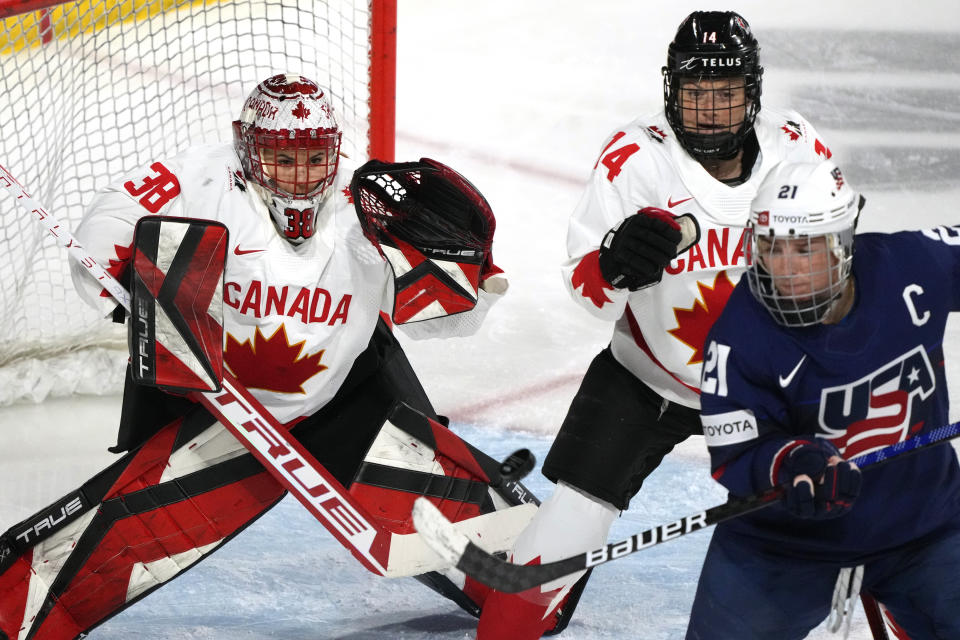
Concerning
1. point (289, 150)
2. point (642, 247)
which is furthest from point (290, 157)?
point (642, 247)

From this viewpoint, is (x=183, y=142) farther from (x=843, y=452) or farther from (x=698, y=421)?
(x=843, y=452)

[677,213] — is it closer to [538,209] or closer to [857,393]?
[857,393]

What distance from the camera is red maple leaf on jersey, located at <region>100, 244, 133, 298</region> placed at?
2.57 meters

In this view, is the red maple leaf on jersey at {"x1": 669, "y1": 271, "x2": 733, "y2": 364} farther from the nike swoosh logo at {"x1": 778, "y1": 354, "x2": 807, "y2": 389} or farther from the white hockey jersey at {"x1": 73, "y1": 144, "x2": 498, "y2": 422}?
the nike swoosh logo at {"x1": 778, "y1": 354, "x2": 807, "y2": 389}

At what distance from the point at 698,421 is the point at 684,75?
645 millimetres

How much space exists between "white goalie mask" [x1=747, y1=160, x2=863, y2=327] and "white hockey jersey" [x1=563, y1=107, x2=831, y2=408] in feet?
1.91

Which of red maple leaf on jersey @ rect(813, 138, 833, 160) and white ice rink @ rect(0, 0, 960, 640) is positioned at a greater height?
red maple leaf on jersey @ rect(813, 138, 833, 160)

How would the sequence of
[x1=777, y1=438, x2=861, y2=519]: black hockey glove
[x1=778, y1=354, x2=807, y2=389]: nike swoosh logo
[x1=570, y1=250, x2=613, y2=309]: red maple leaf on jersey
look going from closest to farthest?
[x1=777, y1=438, x2=861, y2=519]: black hockey glove → [x1=778, y1=354, x2=807, y2=389]: nike swoosh logo → [x1=570, y1=250, x2=613, y2=309]: red maple leaf on jersey

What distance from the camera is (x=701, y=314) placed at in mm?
2570

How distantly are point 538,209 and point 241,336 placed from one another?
2213 millimetres

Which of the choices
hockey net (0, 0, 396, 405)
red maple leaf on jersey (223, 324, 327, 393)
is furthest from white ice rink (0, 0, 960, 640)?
red maple leaf on jersey (223, 324, 327, 393)

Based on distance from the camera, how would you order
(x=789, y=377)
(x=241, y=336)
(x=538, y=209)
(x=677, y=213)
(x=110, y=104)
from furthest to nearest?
(x=538, y=209), (x=110, y=104), (x=241, y=336), (x=677, y=213), (x=789, y=377)

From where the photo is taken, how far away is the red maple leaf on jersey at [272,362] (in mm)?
2652

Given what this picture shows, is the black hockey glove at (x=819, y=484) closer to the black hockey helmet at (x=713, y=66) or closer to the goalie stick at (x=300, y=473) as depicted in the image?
the black hockey helmet at (x=713, y=66)
